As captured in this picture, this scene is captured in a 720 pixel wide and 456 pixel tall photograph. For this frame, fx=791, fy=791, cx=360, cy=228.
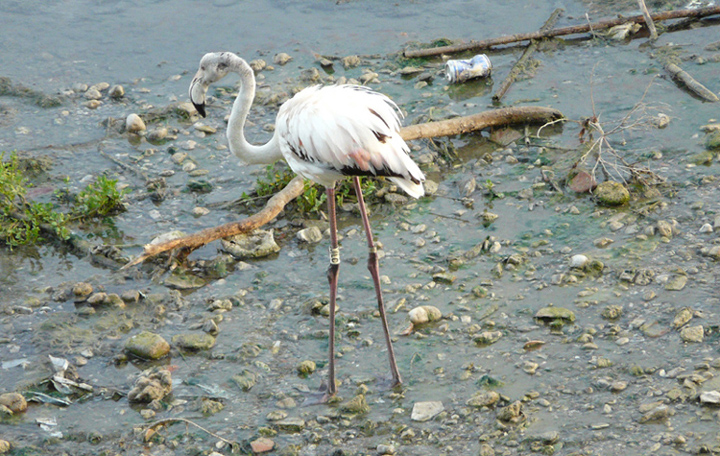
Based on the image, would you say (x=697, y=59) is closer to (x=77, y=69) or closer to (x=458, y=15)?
(x=458, y=15)

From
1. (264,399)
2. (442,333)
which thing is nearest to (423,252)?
(442,333)

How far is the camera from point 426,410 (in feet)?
15.1

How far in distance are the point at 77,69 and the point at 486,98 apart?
503cm

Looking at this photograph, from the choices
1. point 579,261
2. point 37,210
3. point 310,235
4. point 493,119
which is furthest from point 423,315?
point 37,210

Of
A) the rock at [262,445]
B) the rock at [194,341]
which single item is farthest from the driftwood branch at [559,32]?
the rock at [262,445]

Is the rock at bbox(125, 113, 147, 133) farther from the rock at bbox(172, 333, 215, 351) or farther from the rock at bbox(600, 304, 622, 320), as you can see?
the rock at bbox(600, 304, 622, 320)

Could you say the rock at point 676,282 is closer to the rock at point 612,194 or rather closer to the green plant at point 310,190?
the rock at point 612,194

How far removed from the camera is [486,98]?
8.29 meters

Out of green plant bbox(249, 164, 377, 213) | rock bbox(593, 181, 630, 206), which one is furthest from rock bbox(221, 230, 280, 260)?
rock bbox(593, 181, 630, 206)

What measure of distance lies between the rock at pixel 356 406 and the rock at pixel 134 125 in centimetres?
456

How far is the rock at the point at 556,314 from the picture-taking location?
5.21 metres

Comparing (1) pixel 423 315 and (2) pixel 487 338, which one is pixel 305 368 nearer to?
(1) pixel 423 315

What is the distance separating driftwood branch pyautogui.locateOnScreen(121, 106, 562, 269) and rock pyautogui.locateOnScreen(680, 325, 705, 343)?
10.1 feet

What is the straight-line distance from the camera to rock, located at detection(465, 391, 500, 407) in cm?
458
